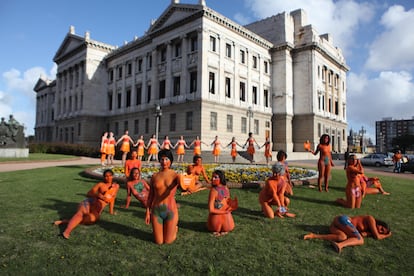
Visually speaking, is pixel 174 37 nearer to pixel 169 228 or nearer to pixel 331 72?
pixel 331 72

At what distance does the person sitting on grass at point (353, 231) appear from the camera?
464cm

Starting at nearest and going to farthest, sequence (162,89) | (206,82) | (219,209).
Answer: (219,209) < (206,82) < (162,89)

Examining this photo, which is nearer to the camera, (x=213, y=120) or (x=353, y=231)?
(x=353, y=231)

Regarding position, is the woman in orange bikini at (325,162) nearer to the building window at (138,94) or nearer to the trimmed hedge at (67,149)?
the trimmed hedge at (67,149)

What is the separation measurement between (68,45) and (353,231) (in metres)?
56.0

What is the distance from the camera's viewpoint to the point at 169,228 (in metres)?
4.65

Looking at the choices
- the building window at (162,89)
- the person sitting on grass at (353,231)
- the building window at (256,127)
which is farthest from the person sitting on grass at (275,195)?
the building window at (256,127)

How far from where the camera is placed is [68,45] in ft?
164

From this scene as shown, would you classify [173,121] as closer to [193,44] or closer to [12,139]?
[193,44]

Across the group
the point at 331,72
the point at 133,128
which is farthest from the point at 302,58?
the point at 133,128

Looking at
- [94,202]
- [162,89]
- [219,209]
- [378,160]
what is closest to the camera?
[219,209]

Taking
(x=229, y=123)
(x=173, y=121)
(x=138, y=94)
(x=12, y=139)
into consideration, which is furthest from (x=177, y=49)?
(x=12, y=139)

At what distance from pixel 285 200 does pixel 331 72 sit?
146ft

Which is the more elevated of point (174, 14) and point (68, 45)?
point (68, 45)
